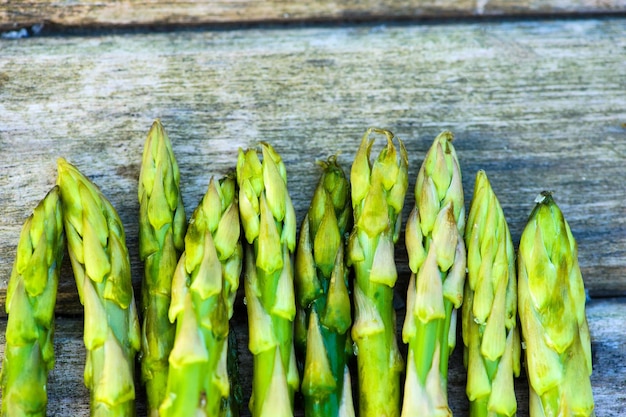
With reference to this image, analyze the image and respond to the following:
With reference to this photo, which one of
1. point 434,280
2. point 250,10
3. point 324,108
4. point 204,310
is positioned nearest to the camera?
point 204,310

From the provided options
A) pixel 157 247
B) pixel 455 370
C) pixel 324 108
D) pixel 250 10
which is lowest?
pixel 455 370

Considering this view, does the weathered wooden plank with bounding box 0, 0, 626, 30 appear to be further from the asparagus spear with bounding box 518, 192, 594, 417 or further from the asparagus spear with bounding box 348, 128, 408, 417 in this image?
the asparagus spear with bounding box 518, 192, 594, 417

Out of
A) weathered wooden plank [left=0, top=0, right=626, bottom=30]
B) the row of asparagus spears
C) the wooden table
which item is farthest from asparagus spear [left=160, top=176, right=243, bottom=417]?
weathered wooden plank [left=0, top=0, right=626, bottom=30]

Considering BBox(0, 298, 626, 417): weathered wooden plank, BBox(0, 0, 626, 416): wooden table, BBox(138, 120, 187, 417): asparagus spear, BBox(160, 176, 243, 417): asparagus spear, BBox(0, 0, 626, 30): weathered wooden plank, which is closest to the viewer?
BBox(160, 176, 243, 417): asparagus spear

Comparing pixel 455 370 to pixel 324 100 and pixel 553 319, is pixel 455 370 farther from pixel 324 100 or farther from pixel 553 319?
pixel 324 100

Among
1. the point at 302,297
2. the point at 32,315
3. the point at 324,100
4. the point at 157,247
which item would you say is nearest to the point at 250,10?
the point at 324,100

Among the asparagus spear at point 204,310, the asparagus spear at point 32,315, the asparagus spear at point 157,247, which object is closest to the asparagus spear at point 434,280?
the asparagus spear at point 204,310

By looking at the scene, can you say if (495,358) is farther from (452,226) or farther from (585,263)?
(585,263)

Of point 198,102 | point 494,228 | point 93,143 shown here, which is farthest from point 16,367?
point 494,228
